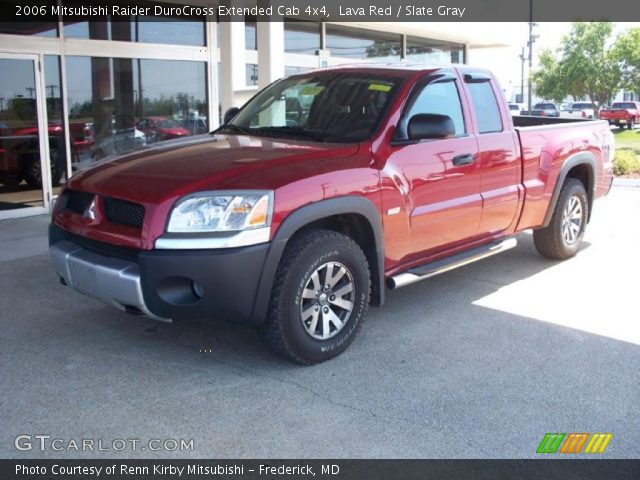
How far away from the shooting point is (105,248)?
14.4ft

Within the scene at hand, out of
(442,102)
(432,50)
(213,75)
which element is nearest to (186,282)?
(442,102)

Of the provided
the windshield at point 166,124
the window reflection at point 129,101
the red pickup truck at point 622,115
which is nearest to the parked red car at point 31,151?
the window reflection at point 129,101

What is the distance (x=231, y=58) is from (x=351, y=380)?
7.45 metres

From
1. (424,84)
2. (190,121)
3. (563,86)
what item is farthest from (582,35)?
(424,84)

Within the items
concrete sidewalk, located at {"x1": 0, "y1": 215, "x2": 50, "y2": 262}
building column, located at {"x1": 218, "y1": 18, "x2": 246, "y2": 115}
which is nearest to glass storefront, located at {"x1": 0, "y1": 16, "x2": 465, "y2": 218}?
concrete sidewalk, located at {"x1": 0, "y1": 215, "x2": 50, "y2": 262}

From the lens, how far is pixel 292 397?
409 centimetres

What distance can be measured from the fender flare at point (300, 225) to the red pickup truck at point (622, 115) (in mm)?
42251

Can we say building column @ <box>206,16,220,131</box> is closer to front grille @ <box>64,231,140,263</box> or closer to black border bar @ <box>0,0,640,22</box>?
black border bar @ <box>0,0,640,22</box>

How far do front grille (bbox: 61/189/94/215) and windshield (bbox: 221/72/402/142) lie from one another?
1472 mm

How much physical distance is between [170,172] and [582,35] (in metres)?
37.3

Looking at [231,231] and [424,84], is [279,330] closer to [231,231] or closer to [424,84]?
[231,231]

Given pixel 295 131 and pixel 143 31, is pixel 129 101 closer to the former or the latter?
pixel 143 31

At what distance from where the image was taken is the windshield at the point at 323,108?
5.13 meters

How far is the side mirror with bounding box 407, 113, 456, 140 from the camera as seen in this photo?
494 cm
